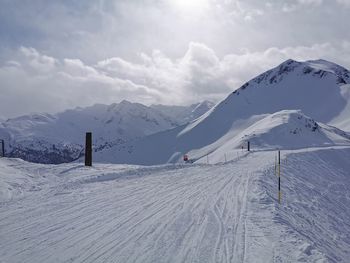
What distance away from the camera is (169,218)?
13.9m

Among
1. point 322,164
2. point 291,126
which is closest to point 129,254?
point 322,164

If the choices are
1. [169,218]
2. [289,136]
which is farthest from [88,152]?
[289,136]

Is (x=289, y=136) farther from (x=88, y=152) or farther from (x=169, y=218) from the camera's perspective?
(x=169, y=218)

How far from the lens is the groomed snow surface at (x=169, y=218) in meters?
10.5

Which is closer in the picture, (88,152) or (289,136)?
(88,152)

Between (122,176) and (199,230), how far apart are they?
14040 millimetres

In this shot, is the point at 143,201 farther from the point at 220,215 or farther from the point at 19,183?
the point at 19,183

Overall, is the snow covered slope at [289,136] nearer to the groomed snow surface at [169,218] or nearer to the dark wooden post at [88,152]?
the dark wooden post at [88,152]

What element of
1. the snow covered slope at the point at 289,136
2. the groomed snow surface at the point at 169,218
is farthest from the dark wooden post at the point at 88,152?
the snow covered slope at the point at 289,136

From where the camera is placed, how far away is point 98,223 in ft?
43.2

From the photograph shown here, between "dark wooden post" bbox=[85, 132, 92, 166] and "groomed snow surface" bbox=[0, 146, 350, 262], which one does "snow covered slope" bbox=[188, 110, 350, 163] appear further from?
"groomed snow surface" bbox=[0, 146, 350, 262]

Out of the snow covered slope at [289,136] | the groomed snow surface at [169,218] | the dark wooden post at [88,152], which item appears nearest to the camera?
the groomed snow surface at [169,218]

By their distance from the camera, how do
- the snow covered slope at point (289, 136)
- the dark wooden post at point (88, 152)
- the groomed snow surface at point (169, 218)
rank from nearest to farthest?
the groomed snow surface at point (169, 218)
the dark wooden post at point (88, 152)
the snow covered slope at point (289, 136)

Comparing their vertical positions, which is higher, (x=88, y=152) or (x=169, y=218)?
(x=88, y=152)
